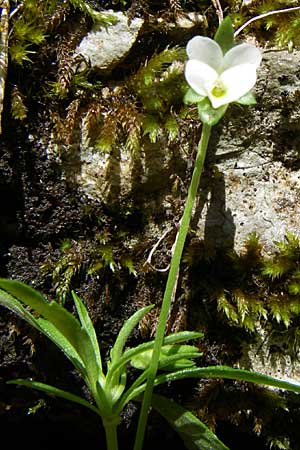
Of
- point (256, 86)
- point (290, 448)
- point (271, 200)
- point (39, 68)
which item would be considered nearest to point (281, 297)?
point (271, 200)

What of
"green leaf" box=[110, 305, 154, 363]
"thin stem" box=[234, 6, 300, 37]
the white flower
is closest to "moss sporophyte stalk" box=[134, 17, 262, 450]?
the white flower

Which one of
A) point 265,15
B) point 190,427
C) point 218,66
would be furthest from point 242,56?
point 190,427

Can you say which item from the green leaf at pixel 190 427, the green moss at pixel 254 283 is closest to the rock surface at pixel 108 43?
the green moss at pixel 254 283

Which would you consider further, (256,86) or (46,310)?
(256,86)

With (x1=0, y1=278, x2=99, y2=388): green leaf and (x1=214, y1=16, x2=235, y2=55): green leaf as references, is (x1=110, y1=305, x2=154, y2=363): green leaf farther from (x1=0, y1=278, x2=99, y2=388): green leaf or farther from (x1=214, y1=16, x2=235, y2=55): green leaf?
(x1=214, y1=16, x2=235, y2=55): green leaf

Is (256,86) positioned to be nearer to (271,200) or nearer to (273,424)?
(271,200)

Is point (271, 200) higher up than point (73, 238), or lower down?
higher up
